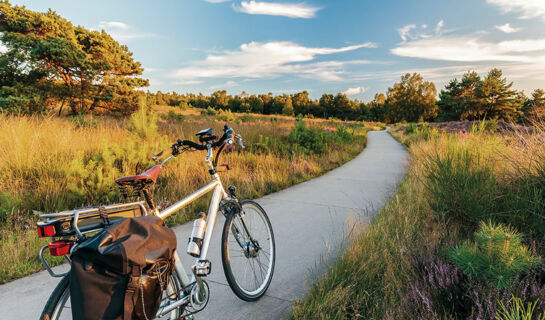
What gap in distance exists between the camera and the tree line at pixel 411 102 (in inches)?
1820

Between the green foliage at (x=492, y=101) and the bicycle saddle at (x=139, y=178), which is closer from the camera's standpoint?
the bicycle saddle at (x=139, y=178)

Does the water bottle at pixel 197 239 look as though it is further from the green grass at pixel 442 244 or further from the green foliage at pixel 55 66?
the green foliage at pixel 55 66

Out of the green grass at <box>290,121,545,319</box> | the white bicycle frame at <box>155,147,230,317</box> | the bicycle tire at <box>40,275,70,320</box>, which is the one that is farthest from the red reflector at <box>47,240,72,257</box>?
the green grass at <box>290,121,545,319</box>

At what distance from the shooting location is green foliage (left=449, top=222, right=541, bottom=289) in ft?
6.39

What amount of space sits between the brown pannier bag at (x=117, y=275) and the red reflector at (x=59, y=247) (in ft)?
0.56

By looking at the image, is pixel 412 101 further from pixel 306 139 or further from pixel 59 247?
pixel 59 247

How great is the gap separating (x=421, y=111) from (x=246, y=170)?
75.3 meters

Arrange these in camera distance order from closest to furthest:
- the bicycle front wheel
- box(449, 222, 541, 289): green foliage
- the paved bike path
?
1. box(449, 222, 541, 289): green foliage
2. the paved bike path
3. the bicycle front wheel

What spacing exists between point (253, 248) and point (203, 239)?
73 centimetres

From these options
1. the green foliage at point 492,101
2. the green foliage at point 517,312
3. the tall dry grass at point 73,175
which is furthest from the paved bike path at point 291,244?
the green foliage at point 492,101

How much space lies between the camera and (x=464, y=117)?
49406mm

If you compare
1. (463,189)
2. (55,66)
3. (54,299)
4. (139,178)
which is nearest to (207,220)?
(139,178)

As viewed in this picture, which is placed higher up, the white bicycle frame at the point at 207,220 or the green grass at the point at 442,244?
the white bicycle frame at the point at 207,220

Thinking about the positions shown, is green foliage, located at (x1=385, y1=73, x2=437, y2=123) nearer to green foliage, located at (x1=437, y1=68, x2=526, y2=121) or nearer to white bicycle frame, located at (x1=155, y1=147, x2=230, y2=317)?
green foliage, located at (x1=437, y1=68, x2=526, y2=121)
